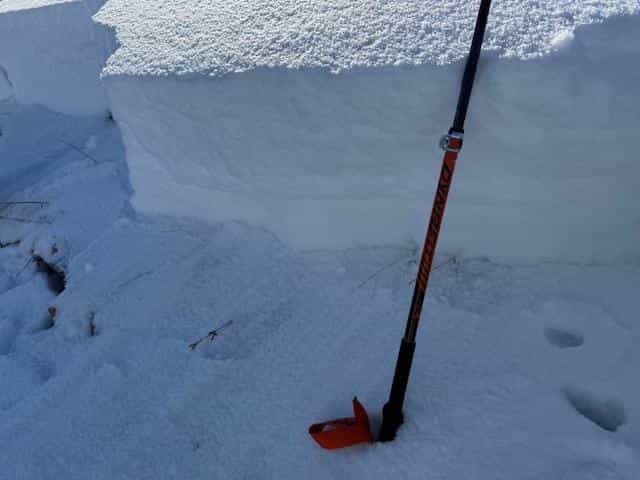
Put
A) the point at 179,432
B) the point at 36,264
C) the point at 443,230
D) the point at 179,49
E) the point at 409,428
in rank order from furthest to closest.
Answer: the point at 36,264 < the point at 179,49 < the point at 443,230 < the point at 179,432 < the point at 409,428

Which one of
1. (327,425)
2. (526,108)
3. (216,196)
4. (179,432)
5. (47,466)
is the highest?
(526,108)

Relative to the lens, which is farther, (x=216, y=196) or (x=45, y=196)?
(x=45, y=196)

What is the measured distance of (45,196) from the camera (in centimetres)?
337

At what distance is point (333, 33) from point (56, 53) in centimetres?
290

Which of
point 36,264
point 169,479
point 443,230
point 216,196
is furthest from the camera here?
point 36,264

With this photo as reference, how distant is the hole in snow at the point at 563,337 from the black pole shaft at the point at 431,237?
521 millimetres

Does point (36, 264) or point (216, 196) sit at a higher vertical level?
point (216, 196)

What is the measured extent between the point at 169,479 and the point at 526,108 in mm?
1575

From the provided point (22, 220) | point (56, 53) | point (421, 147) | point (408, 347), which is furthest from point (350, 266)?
point (56, 53)

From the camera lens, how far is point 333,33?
1.95 metres

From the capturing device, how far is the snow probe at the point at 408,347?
1.38 meters

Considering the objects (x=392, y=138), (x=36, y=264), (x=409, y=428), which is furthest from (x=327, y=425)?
(x=36, y=264)

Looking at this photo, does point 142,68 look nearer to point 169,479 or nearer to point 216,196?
point 216,196

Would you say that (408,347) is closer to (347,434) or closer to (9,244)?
(347,434)
